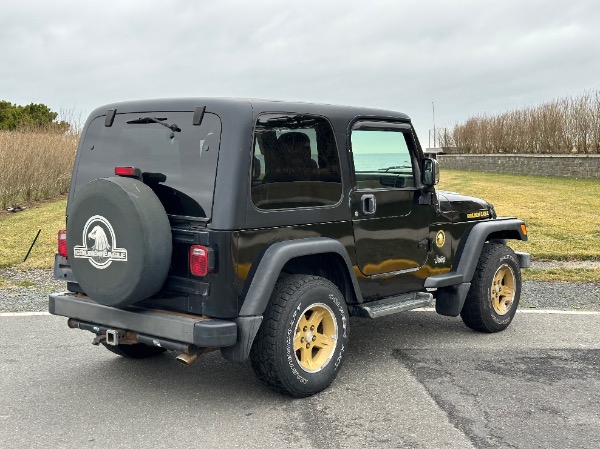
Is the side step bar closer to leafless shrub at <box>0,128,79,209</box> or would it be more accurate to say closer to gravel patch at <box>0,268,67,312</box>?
gravel patch at <box>0,268,67,312</box>

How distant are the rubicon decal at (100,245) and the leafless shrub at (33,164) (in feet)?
54.5

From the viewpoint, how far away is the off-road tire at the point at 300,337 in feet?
15.3

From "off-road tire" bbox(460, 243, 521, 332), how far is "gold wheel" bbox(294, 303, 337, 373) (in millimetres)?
1856

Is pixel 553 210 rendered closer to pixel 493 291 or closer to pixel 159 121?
pixel 493 291

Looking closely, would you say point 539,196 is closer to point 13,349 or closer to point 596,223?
point 596,223

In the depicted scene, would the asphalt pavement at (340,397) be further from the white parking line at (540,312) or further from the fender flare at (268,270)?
the white parking line at (540,312)

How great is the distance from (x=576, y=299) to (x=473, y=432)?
445cm

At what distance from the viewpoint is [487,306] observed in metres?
6.46

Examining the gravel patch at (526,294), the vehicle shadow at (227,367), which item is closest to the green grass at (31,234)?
the gravel patch at (526,294)

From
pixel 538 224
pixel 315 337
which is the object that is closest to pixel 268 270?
pixel 315 337

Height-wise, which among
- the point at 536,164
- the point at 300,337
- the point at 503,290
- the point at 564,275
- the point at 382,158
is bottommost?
the point at 564,275

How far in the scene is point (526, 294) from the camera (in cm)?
847

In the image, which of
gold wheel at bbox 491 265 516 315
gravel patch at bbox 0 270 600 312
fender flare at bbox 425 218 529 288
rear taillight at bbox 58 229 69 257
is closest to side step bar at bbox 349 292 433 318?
fender flare at bbox 425 218 529 288

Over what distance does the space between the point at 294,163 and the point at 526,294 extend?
457cm
